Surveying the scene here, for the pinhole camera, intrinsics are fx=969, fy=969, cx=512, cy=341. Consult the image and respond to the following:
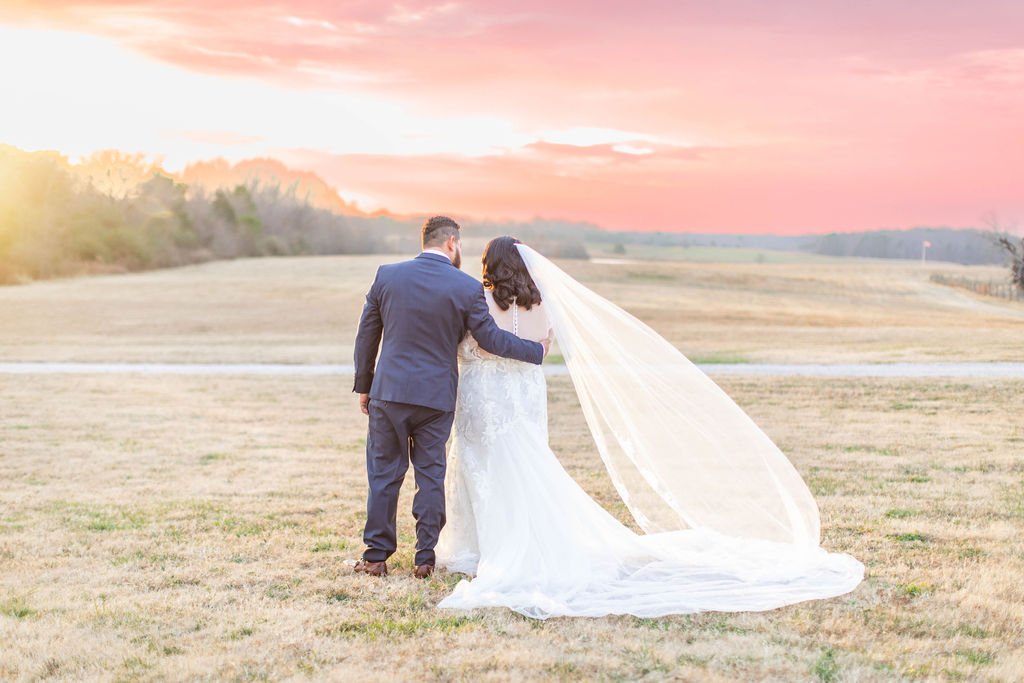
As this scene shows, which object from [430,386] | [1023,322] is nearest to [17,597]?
[430,386]

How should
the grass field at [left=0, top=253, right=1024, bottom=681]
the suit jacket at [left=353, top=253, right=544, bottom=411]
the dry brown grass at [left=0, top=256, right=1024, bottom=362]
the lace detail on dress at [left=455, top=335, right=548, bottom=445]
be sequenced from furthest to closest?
1. the dry brown grass at [left=0, top=256, right=1024, bottom=362]
2. the lace detail on dress at [left=455, top=335, right=548, bottom=445]
3. the suit jacket at [left=353, top=253, right=544, bottom=411]
4. the grass field at [left=0, top=253, right=1024, bottom=681]

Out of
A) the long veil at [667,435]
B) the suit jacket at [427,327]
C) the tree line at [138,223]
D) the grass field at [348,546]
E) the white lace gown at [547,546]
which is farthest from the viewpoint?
the tree line at [138,223]

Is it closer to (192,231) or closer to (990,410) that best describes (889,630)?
(990,410)

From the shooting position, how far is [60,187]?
178 ft

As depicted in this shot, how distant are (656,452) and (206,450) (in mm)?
7029

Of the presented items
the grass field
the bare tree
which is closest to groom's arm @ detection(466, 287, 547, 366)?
the grass field

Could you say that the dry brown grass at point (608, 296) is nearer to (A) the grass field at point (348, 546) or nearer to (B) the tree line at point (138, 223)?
(B) the tree line at point (138, 223)

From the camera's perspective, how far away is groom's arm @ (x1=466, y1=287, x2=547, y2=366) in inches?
234

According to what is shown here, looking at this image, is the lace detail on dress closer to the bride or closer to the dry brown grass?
the bride

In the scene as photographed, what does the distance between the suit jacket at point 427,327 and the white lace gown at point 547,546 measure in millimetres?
247

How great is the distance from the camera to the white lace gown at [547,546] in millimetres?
5566

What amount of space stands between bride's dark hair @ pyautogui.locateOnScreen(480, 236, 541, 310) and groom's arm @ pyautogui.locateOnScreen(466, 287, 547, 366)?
24 cm

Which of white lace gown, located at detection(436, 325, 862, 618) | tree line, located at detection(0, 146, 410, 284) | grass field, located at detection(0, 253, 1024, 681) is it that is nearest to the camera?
grass field, located at detection(0, 253, 1024, 681)

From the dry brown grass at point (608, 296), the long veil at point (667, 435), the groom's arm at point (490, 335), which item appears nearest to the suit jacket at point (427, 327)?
the groom's arm at point (490, 335)
